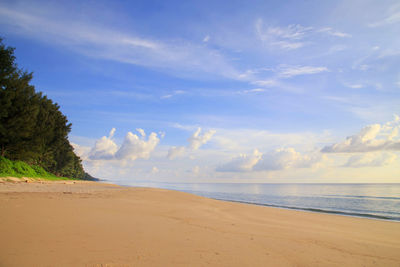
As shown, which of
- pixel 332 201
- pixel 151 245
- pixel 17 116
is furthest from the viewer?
pixel 332 201

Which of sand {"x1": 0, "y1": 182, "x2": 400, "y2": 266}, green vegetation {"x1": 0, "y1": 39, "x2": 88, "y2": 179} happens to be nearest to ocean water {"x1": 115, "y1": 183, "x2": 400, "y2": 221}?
sand {"x1": 0, "y1": 182, "x2": 400, "y2": 266}

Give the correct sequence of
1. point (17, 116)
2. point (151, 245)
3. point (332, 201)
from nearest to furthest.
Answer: point (151, 245) < point (17, 116) < point (332, 201)

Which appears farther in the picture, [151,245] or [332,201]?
[332,201]

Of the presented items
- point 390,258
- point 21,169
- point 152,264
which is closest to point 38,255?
point 152,264

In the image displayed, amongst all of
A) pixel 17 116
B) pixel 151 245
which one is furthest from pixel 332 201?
pixel 17 116

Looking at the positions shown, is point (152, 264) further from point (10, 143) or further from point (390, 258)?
point (10, 143)

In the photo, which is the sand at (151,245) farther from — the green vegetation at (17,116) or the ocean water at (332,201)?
the green vegetation at (17,116)

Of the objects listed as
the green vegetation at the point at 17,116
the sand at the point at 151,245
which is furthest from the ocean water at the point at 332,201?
the green vegetation at the point at 17,116

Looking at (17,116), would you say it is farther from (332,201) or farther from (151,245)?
(332,201)

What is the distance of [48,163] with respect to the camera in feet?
188

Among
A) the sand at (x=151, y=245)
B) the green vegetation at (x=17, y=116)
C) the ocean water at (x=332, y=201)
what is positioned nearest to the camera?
the sand at (x=151, y=245)

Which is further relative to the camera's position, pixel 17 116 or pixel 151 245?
pixel 17 116

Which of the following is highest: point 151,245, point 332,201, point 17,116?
point 17,116

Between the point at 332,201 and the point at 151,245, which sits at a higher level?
the point at 151,245
